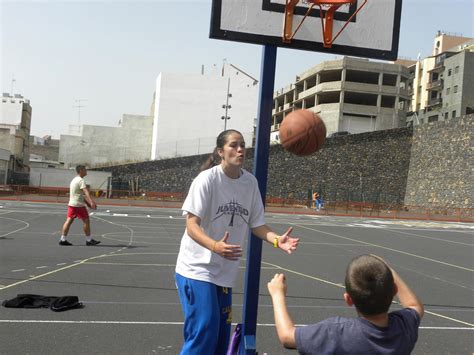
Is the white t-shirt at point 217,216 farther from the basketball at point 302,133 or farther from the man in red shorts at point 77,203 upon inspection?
the man in red shorts at point 77,203

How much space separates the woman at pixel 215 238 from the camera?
139 inches

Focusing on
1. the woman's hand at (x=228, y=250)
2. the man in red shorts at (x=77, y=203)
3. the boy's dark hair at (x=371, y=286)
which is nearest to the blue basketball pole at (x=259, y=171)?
the woman's hand at (x=228, y=250)

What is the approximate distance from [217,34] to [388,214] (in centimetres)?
A: 3718

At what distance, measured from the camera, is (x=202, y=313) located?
139 inches

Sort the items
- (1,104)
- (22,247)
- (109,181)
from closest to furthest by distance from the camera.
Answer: (22,247)
(109,181)
(1,104)

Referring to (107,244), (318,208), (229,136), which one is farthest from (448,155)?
(229,136)

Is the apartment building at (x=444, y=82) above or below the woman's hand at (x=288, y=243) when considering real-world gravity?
above

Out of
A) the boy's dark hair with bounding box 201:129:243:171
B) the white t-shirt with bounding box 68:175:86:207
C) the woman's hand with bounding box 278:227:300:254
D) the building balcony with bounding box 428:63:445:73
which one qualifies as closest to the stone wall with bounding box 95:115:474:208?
the white t-shirt with bounding box 68:175:86:207

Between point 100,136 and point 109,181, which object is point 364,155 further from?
point 100,136

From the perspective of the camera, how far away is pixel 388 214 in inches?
1549

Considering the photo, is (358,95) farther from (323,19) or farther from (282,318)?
(282,318)

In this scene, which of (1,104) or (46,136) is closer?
(1,104)

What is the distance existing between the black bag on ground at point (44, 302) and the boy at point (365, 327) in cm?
424

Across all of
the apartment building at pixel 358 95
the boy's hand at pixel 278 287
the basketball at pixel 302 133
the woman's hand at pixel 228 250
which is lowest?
the boy's hand at pixel 278 287
